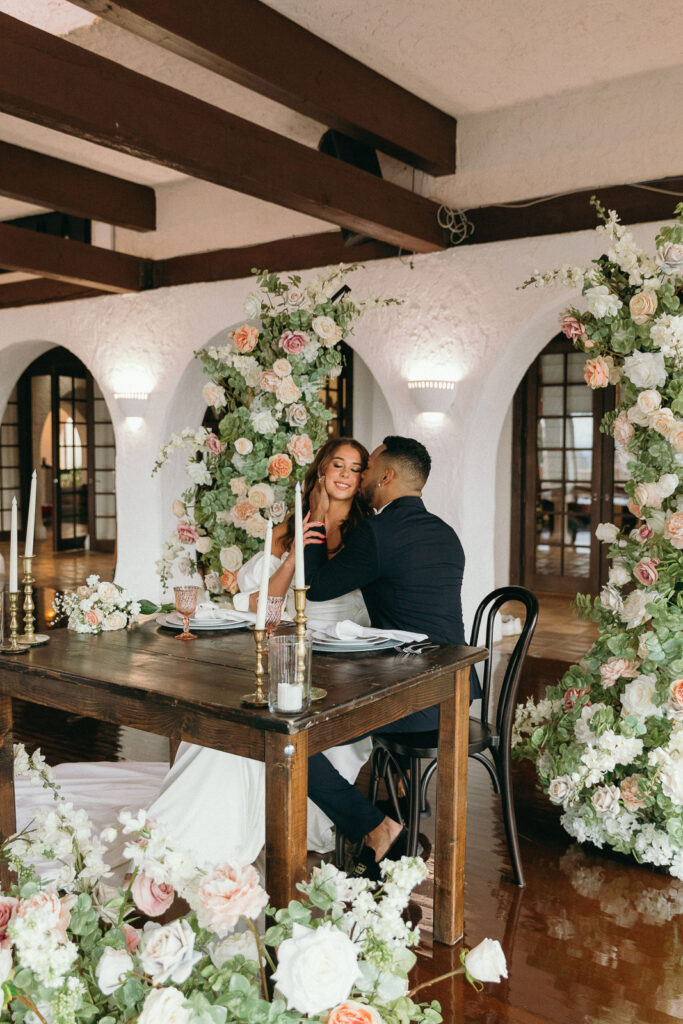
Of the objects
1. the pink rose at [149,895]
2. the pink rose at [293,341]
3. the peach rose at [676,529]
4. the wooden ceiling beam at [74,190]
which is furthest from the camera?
the wooden ceiling beam at [74,190]

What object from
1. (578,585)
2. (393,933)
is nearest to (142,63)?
(393,933)

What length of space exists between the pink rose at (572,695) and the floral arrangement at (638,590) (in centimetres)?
2

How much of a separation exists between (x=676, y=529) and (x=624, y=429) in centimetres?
38

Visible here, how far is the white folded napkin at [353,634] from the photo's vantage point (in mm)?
2348

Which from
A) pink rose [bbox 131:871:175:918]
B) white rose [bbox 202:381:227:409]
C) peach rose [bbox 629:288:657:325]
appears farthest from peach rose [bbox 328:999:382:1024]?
white rose [bbox 202:381:227:409]

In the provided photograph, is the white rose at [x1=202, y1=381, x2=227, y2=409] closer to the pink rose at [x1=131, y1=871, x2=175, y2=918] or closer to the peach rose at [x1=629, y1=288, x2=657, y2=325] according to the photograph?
the peach rose at [x1=629, y1=288, x2=657, y2=325]

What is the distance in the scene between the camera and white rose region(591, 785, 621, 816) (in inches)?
111

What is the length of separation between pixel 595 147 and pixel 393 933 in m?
4.35

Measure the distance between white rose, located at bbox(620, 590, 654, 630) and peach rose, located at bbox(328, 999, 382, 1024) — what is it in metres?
1.82

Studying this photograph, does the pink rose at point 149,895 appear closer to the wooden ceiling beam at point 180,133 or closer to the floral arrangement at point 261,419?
the floral arrangement at point 261,419

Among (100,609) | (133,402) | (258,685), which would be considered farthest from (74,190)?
(258,685)

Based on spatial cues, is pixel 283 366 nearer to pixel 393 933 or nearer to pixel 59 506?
pixel 393 933

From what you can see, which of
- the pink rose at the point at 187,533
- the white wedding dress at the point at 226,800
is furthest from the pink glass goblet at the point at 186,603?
the pink rose at the point at 187,533

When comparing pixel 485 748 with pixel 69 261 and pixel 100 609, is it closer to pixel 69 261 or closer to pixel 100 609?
pixel 100 609
